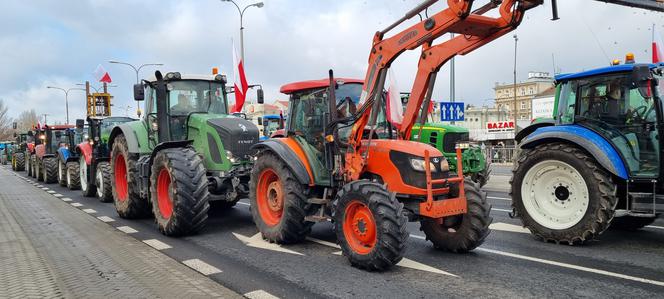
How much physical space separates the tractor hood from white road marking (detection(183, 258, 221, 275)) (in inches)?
102

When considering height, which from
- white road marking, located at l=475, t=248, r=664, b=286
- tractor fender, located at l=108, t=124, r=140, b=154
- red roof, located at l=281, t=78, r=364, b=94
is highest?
red roof, located at l=281, t=78, r=364, b=94

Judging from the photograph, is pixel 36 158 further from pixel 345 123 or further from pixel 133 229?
pixel 345 123

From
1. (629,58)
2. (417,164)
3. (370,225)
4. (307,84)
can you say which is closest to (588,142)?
(629,58)

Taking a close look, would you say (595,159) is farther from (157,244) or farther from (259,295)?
(157,244)

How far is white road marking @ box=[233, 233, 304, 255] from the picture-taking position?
6.50 m

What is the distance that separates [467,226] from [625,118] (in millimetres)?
2716

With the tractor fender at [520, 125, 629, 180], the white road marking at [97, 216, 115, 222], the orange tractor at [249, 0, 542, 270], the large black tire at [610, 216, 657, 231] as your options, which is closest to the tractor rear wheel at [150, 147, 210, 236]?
the orange tractor at [249, 0, 542, 270]

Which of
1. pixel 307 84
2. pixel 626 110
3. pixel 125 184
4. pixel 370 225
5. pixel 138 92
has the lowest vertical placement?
pixel 370 225

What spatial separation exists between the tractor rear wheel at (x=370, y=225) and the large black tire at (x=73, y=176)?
12366 millimetres

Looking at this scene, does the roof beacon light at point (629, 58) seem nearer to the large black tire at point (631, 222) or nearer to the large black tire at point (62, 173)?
the large black tire at point (631, 222)

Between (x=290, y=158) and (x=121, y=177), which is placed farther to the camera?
(x=121, y=177)

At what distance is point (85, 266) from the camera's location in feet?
18.9

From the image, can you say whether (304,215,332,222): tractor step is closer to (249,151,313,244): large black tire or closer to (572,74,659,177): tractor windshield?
(249,151,313,244): large black tire

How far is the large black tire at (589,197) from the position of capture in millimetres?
6137
